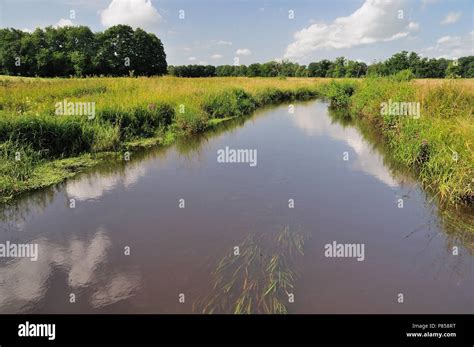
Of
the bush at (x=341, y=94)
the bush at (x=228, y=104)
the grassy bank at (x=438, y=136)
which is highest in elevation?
the bush at (x=341, y=94)

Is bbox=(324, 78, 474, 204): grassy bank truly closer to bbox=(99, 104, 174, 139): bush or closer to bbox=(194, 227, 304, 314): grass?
bbox=(194, 227, 304, 314): grass

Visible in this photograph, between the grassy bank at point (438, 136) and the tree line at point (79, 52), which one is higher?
the tree line at point (79, 52)

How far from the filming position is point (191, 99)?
1609cm

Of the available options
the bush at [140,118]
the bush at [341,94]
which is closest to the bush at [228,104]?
the bush at [140,118]

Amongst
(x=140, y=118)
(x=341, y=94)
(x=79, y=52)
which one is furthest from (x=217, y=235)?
(x=79, y=52)

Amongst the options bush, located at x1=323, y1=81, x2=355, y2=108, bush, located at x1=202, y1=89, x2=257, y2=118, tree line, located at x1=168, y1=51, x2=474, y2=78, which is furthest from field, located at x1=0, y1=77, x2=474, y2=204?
tree line, located at x1=168, y1=51, x2=474, y2=78

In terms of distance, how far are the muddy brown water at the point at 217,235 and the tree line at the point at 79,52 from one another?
32547 mm

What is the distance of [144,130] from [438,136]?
28.7 feet

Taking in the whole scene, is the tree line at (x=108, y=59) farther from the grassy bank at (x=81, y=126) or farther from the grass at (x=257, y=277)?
the grass at (x=257, y=277)

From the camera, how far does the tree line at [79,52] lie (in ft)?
137
